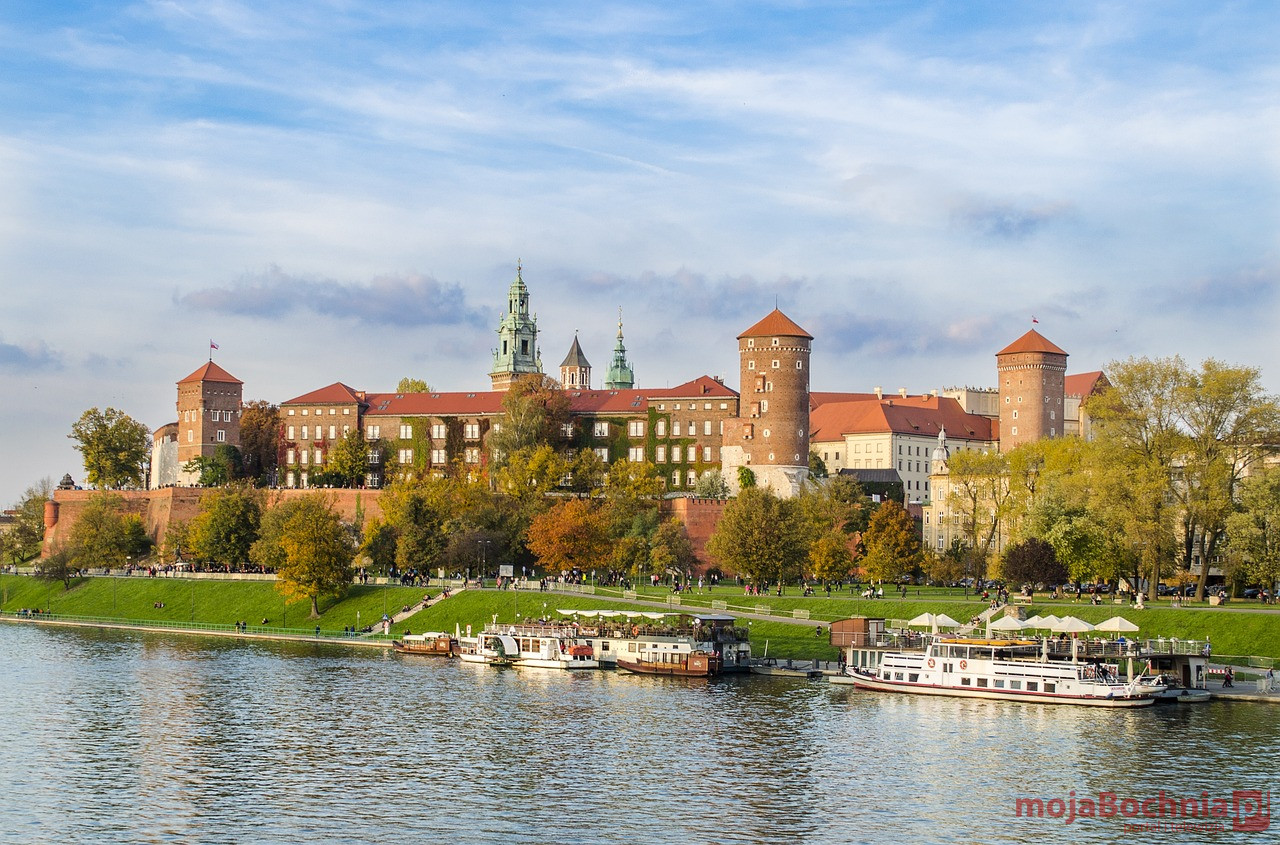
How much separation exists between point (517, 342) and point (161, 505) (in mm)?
65131

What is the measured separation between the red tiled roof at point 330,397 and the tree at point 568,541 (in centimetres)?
4476

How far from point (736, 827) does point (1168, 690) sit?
2685 centimetres

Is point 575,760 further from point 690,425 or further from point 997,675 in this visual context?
point 690,425

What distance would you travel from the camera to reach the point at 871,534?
99.2 m

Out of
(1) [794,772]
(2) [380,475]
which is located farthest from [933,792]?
(2) [380,475]

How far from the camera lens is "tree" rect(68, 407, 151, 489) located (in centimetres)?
13975

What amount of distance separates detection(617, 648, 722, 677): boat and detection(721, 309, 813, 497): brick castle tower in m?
50.7

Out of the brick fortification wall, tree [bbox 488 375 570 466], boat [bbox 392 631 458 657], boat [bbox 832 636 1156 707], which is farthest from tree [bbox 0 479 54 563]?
boat [bbox 832 636 1156 707]

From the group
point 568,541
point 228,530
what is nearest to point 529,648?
point 568,541

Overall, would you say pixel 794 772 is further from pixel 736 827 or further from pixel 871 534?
pixel 871 534

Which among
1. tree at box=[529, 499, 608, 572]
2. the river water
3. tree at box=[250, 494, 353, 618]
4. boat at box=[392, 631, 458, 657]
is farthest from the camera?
tree at box=[529, 499, 608, 572]

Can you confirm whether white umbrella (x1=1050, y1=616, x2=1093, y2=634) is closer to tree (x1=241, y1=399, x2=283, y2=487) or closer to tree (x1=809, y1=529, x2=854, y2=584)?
tree (x1=809, y1=529, x2=854, y2=584)

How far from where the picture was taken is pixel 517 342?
619ft

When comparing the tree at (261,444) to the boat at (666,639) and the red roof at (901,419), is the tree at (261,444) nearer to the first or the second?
the red roof at (901,419)
